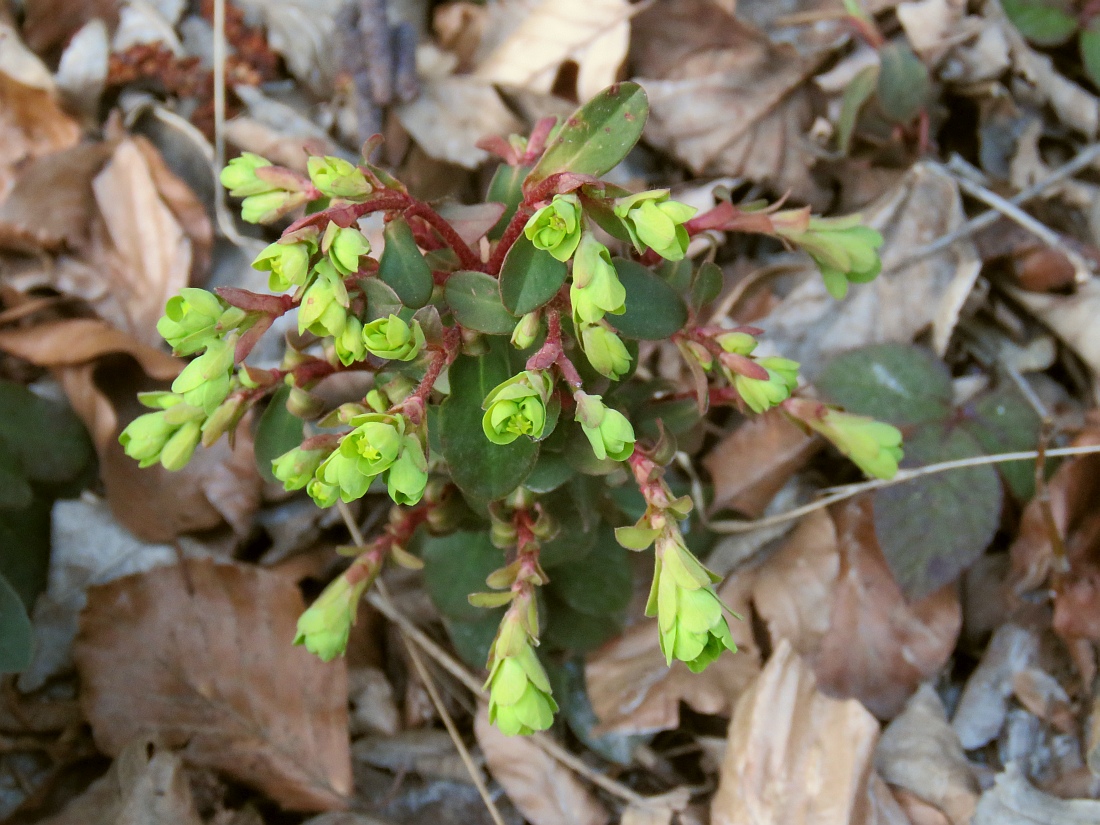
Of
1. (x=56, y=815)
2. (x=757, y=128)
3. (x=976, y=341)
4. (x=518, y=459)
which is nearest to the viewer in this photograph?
(x=518, y=459)

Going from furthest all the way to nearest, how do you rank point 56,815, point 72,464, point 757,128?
point 757,128 → point 72,464 → point 56,815

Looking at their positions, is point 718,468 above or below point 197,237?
below

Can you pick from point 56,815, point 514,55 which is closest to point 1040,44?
point 514,55

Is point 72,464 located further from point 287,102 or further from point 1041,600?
point 1041,600

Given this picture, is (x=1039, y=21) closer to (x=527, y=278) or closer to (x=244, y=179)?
(x=527, y=278)

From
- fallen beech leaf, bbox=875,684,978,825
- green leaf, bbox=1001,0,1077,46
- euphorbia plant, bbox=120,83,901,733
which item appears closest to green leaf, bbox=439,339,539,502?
euphorbia plant, bbox=120,83,901,733

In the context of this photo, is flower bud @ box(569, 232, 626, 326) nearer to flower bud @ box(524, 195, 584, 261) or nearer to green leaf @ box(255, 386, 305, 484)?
flower bud @ box(524, 195, 584, 261)

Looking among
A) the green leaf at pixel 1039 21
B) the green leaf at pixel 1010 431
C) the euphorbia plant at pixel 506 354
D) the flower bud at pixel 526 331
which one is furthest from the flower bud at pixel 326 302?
the green leaf at pixel 1039 21

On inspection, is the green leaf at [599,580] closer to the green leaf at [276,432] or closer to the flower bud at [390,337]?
the green leaf at [276,432]
